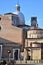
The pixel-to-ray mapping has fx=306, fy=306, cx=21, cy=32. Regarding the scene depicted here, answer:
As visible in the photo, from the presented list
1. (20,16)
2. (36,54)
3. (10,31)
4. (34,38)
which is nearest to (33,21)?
(20,16)

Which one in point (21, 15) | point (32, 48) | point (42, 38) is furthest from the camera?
point (21, 15)

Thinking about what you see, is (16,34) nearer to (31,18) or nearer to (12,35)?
(12,35)

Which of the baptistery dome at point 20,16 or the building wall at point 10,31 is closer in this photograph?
the building wall at point 10,31

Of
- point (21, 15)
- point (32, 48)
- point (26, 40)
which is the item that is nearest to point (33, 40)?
point (26, 40)

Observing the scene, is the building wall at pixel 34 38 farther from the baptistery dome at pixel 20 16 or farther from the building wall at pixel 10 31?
the baptistery dome at pixel 20 16

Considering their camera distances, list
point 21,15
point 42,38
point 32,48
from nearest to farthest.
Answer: point 32,48 → point 42,38 → point 21,15

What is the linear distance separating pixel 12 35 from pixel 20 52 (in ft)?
8.43

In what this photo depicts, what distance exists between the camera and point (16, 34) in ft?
131

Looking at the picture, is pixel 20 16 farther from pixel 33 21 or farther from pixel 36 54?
pixel 36 54

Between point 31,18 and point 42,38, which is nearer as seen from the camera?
point 42,38

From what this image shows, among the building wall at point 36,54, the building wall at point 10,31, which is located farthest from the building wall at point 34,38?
the building wall at point 10,31

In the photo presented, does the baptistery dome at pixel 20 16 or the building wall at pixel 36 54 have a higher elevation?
the baptistery dome at pixel 20 16

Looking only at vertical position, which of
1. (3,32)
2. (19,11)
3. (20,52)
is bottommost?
(20,52)

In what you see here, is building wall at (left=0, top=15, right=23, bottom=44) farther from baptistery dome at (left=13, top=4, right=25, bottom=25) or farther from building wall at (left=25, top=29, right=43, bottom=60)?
baptistery dome at (left=13, top=4, right=25, bottom=25)
